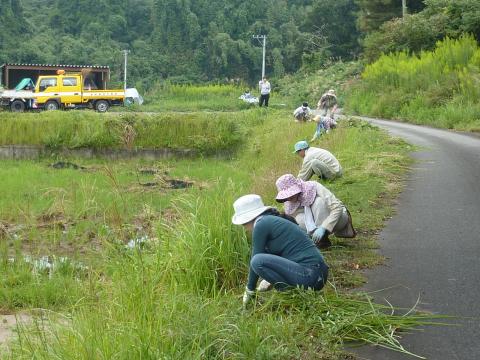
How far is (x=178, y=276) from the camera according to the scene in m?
6.70

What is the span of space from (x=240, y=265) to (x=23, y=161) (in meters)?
16.5

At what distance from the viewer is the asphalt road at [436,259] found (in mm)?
5438

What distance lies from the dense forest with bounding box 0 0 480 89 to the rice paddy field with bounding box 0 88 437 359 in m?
39.5

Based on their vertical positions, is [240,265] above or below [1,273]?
above

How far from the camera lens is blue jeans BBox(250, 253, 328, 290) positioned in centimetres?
589

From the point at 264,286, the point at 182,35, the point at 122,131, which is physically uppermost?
the point at 182,35

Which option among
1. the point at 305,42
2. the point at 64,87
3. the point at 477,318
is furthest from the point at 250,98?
the point at 477,318

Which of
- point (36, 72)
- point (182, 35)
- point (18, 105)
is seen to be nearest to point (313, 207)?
point (18, 105)

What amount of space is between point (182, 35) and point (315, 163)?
61.7 meters

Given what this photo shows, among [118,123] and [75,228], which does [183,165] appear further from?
[75,228]

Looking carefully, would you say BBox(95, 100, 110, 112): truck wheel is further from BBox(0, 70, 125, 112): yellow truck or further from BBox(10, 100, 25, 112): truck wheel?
BBox(10, 100, 25, 112): truck wheel

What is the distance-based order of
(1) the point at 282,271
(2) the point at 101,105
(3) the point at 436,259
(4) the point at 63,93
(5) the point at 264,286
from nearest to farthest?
(1) the point at 282,271 < (5) the point at 264,286 < (3) the point at 436,259 < (4) the point at 63,93 < (2) the point at 101,105

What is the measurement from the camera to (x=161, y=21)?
70.8 meters

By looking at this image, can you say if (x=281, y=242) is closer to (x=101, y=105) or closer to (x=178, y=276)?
(x=178, y=276)
